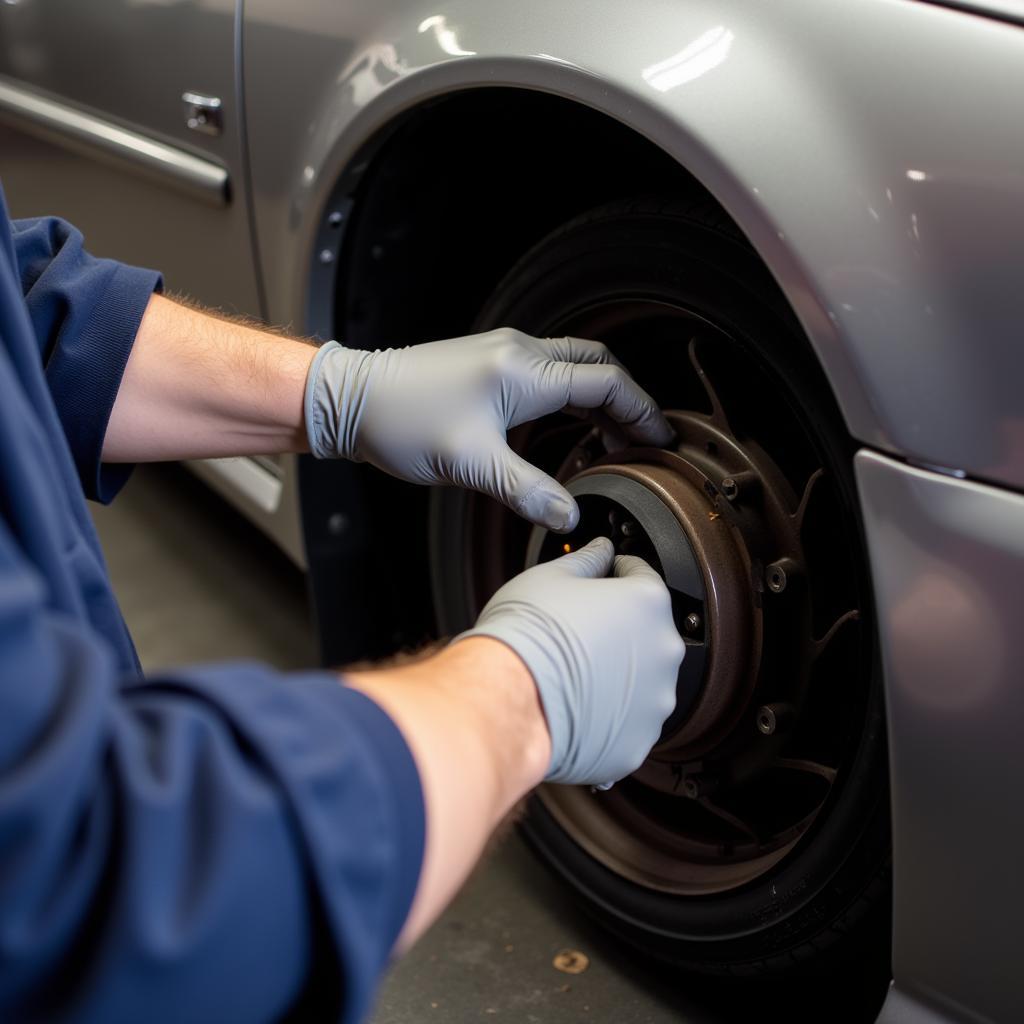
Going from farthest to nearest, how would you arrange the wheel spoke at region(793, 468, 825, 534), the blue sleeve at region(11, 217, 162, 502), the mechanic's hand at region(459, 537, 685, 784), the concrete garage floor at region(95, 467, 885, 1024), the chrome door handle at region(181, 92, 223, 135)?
A: the chrome door handle at region(181, 92, 223, 135) → the concrete garage floor at region(95, 467, 885, 1024) → the blue sleeve at region(11, 217, 162, 502) → the wheel spoke at region(793, 468, 825, 534) → the mechanic's hand at region(459, 537, 685, 784)

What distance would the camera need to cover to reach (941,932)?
829 millimetres

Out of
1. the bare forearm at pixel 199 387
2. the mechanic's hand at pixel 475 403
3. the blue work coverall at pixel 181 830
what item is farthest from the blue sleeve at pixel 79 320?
the blue work coverall at pixel 181 830

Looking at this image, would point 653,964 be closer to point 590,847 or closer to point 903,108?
point 590,847

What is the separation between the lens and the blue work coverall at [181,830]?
0.51m

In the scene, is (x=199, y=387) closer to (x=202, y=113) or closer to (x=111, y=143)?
(x=202, y=113)

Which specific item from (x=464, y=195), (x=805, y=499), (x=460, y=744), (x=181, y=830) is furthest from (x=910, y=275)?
(x=464, y=195)

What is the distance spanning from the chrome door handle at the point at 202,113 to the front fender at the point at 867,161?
1.82 feet

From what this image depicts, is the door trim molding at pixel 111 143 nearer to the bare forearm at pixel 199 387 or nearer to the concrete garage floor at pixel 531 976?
the bare forearm at pixel 199 387

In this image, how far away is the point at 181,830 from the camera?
1.79ft

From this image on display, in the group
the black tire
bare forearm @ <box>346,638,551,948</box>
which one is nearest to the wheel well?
the black tire

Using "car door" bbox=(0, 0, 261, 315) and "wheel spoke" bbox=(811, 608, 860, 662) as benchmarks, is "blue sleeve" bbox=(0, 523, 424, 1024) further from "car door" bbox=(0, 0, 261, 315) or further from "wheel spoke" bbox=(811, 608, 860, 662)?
"car door" bbox=(0, 0, 261, 315)

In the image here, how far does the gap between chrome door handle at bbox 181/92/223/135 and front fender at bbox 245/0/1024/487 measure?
0.55m

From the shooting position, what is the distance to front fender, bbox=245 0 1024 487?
70 centimetres

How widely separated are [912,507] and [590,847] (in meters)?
0.61
